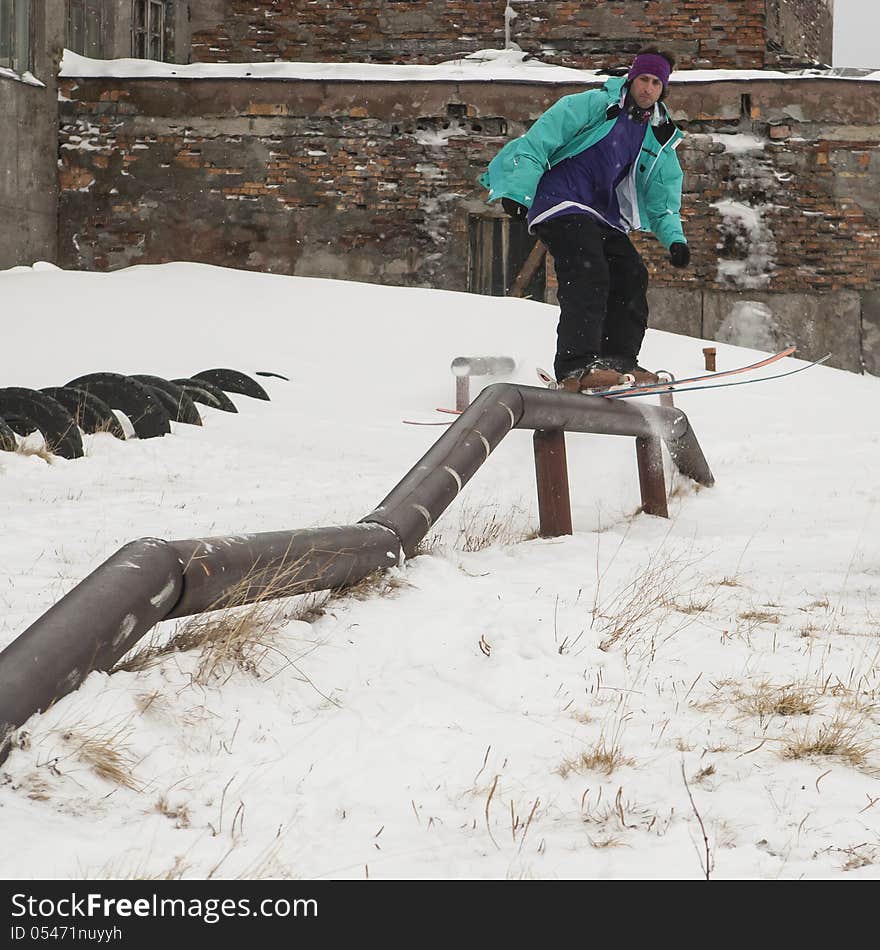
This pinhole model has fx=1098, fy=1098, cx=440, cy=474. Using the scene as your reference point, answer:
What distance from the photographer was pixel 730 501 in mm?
5359

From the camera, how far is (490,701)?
231 cm

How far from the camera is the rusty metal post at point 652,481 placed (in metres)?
4.88

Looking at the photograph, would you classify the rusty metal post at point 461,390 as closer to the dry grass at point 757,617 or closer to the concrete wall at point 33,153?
the dry grass at point 757,617

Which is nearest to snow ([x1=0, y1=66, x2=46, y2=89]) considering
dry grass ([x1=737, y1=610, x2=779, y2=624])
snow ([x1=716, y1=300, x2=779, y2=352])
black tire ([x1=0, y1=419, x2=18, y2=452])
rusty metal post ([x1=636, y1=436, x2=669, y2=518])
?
snow ([x1=716, y1=300, x2=779, y2=352])

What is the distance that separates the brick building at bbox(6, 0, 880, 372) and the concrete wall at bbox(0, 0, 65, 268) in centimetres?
12

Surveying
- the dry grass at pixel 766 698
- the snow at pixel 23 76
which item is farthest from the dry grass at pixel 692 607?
the snow at pixel 23 76

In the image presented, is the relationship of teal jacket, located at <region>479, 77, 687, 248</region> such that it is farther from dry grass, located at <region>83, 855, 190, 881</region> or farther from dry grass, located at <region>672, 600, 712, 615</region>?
dry grass, located at <region>83, 855, 190, 881</region>

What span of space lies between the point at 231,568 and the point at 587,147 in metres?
3.46

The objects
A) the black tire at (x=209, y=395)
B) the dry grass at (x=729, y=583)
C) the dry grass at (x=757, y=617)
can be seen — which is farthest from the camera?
the black tire at (x=209, y=395)

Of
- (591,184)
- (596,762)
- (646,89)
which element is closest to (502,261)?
(591,184)

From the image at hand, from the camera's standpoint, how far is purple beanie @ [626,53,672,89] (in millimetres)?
5023

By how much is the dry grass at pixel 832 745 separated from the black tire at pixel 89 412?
4874 mm

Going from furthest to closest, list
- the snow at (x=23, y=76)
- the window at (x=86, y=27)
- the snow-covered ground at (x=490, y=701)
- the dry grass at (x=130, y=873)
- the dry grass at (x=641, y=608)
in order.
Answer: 1. the window at (x=86, y=27)
2. the snow at (x=23, y=76)
3. the dry grass at (x=641, y=608)
4. the snow-covered ground at (x=490, y=701)
5. the dry grass at (x=130, y=873)

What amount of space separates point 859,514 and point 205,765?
12.4 ft
